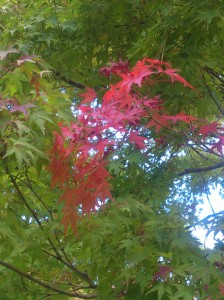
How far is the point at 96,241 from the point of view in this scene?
2176mm

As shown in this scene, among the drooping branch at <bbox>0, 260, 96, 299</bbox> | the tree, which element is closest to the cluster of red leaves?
the tree

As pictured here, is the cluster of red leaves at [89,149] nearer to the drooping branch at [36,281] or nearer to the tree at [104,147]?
the tree at [104,147]

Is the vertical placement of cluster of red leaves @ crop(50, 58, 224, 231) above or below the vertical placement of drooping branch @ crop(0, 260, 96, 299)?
above

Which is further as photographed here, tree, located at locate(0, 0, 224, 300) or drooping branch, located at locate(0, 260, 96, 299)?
drooping branch, located at locate(0, 260, 96, 299)

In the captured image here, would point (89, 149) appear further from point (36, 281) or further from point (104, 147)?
point (36, 281)

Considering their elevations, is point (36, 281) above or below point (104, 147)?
below

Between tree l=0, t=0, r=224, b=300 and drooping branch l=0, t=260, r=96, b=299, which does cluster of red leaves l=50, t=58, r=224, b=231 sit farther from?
drooping branch l=0, t=260, r=96, b=299

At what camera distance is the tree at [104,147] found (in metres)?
1.96

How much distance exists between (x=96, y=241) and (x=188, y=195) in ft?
7.48

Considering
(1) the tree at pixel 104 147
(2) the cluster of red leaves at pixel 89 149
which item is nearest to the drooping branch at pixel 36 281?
(1) the tree at pixel 104 147

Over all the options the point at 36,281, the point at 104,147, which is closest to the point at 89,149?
the point at 104,147

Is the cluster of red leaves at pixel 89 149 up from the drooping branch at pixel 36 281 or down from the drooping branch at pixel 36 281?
up

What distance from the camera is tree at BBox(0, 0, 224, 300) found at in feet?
6.41

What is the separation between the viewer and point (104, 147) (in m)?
2.03
